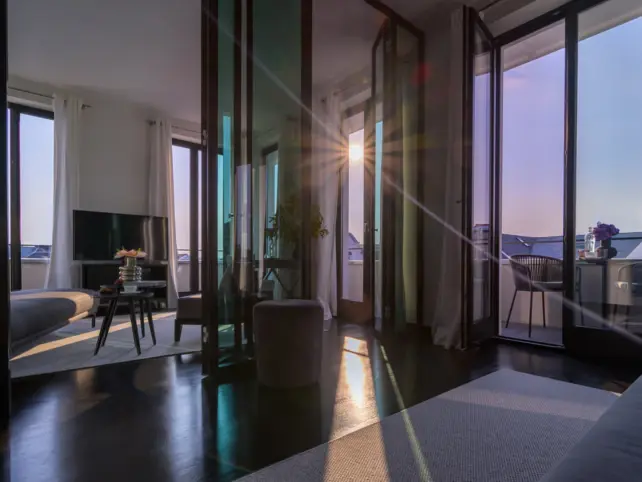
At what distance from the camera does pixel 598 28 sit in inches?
126

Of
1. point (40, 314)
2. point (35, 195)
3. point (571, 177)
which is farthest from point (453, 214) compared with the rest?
point (35, 195)

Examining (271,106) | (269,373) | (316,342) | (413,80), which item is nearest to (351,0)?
(413,80)

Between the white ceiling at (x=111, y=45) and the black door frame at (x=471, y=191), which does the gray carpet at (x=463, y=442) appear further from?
the white ceiling at (x=111, y=45)

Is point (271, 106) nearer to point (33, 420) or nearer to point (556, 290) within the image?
point (33, 420)

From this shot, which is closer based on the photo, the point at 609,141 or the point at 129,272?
the point at 609,141

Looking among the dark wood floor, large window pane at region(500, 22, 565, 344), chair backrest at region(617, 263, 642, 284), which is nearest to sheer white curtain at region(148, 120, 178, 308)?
the dark wood floor

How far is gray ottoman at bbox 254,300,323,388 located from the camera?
217 cm

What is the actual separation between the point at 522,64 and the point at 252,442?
4327mm

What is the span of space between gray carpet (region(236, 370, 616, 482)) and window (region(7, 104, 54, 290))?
17.2ft

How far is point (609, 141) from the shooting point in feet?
10.2

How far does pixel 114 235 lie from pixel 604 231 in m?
5.75

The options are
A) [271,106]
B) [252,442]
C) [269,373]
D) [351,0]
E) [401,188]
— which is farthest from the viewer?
[401,188]

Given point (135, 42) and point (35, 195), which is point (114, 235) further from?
point (135, 42)

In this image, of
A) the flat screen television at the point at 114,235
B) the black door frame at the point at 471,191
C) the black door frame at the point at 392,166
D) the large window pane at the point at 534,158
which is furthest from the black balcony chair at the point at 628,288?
the flat screen television at the point at 114,235
